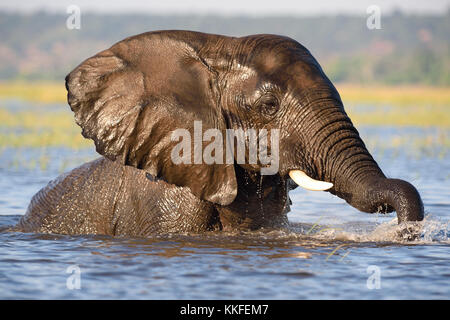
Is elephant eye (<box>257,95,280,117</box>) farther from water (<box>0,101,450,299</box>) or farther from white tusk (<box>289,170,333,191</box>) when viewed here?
water (<box>0,101,450,299</box>)

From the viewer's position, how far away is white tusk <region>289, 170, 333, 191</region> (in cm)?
725

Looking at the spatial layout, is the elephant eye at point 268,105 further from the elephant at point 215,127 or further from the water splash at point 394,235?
the water splash at point 394,235

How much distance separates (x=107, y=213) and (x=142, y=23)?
150370 mm

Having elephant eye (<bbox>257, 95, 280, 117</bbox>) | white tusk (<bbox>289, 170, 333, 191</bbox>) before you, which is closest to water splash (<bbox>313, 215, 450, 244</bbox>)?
white tusk (<bbox>289, 170, 333, 191</bbox>)

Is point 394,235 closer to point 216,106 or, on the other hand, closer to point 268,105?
point 268,105

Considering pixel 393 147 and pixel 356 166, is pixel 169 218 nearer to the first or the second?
pixel 356 166

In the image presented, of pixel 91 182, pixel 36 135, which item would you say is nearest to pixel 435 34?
pixel 36 135

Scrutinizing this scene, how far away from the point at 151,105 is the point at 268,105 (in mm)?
1058

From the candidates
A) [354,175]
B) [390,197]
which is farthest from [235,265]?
[390,197]

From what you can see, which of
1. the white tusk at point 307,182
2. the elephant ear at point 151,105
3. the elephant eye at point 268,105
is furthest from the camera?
the elephant ear at point 151,105

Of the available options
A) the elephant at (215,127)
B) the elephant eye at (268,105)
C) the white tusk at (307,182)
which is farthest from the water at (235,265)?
the elephant eye at (268,105)

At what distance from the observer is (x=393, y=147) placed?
21.4 m

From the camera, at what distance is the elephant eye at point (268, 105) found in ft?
24.7

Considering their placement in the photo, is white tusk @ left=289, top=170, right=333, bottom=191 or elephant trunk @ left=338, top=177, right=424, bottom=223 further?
white tusk @ left=289, top=170, right=333, bottom=191
